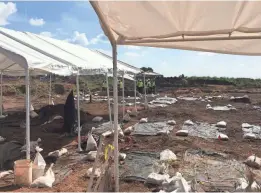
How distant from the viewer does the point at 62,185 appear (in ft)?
19.3

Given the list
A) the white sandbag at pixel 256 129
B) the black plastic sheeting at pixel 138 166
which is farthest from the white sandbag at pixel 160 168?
the white sandbag at pixel 256 129

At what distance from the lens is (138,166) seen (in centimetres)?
680

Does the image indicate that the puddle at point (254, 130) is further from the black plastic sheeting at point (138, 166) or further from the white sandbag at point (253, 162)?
the black plastic sheeting at point (138, 166)

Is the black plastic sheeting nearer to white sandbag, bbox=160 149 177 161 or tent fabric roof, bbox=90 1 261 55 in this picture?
white sandbag, bbox=160 149 177 161

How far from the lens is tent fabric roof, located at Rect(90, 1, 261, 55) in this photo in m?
2.88

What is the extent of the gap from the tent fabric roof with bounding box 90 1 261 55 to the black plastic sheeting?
320cm

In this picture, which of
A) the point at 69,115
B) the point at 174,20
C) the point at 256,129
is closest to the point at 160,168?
the point at 174,20

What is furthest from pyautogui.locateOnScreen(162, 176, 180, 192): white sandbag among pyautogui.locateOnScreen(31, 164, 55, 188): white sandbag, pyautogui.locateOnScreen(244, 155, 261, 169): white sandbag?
pyautogui.locateOnScreen(244, 155, 261, 169): white sandbag

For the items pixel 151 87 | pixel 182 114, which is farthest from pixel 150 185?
pixel 151 87

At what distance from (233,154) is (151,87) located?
→ 24.6 metres

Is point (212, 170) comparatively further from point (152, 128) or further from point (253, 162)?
point (152, 128)

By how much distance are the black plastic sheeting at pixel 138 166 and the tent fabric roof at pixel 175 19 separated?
3198 millimetres

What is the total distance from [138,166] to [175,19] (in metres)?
4.30

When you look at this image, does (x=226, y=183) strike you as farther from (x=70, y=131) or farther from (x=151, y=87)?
(x=151, y=87)
